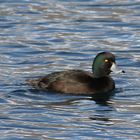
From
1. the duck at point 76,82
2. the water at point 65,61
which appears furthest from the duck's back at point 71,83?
the water at point 65,61

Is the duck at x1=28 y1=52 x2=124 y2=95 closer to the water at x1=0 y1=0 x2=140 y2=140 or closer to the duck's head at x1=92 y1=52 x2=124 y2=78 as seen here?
the duck's head at x1=92 y1=52 x2=124 y2=78

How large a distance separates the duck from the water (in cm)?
20

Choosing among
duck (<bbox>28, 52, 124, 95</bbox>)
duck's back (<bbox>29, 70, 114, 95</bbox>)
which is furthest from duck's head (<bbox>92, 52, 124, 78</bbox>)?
duck's back (<bbox>29, 70, 114, 95</bbox>)

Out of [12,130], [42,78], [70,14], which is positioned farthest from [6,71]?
[70,14]

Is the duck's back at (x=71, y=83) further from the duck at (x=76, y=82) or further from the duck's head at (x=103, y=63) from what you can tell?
the duck's head at (x=103, y=63)

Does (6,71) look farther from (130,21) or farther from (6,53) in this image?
(130,21)

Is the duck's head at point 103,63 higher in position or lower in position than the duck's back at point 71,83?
higher

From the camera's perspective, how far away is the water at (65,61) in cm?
1362

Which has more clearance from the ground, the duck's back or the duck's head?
the duck's head

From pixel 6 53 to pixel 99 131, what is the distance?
5711 mm

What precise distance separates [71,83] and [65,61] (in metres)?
2.05

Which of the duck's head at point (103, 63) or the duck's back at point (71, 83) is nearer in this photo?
the duck's back at point (71, 83)

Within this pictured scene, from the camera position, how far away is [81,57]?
18.5 metres

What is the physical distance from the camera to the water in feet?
44.7
